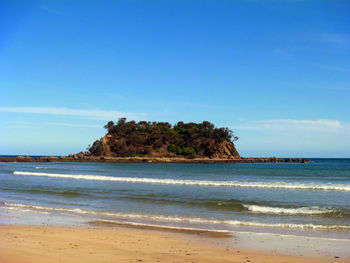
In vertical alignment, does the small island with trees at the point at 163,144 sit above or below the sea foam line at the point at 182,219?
above

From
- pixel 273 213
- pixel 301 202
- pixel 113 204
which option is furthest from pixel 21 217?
pixel 301 202

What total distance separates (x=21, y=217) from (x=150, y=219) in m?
5.12

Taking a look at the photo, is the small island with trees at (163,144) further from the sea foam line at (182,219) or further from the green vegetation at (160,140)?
the sea foam line at (182,219)

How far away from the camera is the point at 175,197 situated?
67.1ft

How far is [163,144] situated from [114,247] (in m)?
106

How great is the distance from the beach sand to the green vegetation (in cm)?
10074

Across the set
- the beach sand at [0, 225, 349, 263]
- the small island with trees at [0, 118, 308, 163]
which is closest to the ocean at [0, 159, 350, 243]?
the beach sand at [0, 225, 349, 263]

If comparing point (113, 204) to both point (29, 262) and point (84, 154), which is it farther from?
point (84, 154)

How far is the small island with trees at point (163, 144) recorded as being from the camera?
112m

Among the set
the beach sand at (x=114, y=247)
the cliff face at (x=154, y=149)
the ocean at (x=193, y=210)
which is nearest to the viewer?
the beach sand at (x=114, y=247)

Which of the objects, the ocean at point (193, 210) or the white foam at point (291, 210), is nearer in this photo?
the ocean at point (193, 210)

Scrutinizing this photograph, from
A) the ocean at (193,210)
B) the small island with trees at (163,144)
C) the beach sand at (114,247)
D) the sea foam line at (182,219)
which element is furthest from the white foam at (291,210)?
the small island with trees at (163,144)

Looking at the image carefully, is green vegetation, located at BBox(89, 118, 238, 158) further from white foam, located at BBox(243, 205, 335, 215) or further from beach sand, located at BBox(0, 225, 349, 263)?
beach sand, located at BBox(0, 225, 349, 263)

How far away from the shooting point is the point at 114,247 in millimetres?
9367
